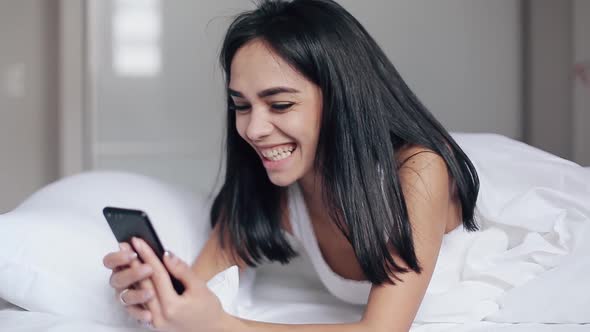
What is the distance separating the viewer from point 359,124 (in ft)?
3.86

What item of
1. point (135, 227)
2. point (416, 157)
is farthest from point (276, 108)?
point (135, 227)

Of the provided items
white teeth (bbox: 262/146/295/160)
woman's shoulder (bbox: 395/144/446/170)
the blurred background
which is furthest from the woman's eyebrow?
the blurred background

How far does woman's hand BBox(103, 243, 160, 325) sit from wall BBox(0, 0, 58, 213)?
1985 millimetres

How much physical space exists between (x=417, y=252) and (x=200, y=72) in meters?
1.54

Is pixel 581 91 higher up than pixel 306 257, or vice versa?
pixel 581 91

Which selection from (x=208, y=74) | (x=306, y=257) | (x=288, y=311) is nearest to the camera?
(x=288, y=311)

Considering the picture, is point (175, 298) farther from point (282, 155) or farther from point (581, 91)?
point (581, 91)

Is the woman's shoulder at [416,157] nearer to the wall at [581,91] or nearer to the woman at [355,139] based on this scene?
the woman at [355,139]

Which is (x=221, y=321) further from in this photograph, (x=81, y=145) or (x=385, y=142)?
(x=81, y=145)

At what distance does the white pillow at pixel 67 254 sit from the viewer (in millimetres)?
1149

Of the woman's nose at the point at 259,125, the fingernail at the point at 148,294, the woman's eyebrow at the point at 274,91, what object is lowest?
the fingernail at the point at 148,294

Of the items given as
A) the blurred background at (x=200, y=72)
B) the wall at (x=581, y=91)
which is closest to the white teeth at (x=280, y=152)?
the blurred background at (x=200, y=72)

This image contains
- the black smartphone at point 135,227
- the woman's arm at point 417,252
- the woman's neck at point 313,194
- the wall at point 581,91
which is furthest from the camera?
the wall at point 581,91

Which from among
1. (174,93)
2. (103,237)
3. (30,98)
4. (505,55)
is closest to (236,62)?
(103,237)
